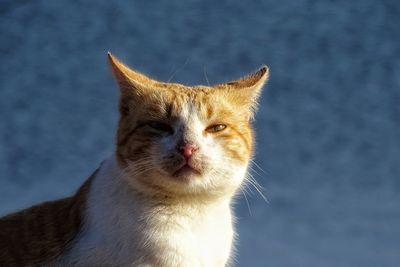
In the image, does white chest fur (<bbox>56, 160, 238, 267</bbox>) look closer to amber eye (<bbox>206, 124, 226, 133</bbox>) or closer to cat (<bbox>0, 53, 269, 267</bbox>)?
cat (<bbox>0, 53, 269, 267</bbox>)

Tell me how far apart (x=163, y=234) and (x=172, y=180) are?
1.41 feet

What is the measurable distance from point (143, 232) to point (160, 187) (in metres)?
0.37

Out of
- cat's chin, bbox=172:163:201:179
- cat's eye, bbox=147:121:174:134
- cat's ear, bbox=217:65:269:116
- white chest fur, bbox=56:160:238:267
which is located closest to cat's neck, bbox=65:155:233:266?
white chest fur, bbox=56:160:238:267

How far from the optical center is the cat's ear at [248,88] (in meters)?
6.25

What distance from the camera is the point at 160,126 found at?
18.9 feet

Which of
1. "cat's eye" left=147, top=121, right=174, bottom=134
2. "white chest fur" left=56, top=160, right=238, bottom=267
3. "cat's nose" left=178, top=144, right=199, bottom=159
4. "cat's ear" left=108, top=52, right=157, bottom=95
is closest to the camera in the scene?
"cat's nose" left=178, top=144, right=199, bottom=159

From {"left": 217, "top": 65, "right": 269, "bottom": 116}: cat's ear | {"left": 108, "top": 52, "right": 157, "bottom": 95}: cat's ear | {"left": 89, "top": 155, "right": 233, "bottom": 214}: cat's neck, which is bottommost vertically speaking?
{"left": 89, "top": 155, "right": 233, "bottom": 214}: cat's neck

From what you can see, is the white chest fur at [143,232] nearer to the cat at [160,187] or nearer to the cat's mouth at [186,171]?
the cat at [160,187]

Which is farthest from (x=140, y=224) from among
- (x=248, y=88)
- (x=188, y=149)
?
(x=248, y=88)

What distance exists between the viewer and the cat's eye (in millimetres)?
5707

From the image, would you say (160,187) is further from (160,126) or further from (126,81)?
(126,81)

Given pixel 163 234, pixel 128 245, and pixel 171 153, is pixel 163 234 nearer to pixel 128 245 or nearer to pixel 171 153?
pixel 128 245

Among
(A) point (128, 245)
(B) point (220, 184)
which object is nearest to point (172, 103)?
(B) point (220, 184)

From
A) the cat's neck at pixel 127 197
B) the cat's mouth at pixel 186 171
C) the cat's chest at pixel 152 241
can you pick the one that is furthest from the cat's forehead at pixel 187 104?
Answer: the cat's chest at pixel 152 241
